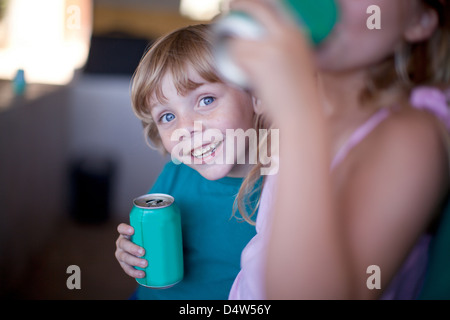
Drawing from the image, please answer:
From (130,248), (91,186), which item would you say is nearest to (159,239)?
(130,248)

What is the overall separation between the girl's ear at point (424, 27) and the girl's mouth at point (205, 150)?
0.30 m

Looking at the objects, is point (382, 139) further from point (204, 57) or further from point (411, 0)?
point (204, 57)

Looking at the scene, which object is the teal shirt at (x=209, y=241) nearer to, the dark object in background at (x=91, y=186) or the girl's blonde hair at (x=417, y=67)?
the girl's blonde hair at (x=417, y=67)

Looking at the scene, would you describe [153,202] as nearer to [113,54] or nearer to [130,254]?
[130,254]

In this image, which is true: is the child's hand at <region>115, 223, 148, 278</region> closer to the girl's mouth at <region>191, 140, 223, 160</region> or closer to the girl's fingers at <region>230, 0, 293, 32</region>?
the girl's mouth at <region>191, 140, 223, 160</region>

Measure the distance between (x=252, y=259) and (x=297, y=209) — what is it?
0.20 meters

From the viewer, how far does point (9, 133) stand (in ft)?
3.44

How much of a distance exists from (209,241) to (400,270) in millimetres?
319

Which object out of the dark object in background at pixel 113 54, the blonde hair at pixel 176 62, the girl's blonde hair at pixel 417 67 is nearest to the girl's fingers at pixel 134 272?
the blonde hair at pixel 176 62

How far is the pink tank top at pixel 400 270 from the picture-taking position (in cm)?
41

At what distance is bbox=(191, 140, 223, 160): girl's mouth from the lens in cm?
60

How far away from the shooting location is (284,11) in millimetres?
300

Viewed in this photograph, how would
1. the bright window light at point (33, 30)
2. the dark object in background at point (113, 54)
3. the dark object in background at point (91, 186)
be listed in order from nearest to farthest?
the bright window light at point (33, 30) → the dark object in background at point (91, 186) → the dark object in background at point (113, 54)

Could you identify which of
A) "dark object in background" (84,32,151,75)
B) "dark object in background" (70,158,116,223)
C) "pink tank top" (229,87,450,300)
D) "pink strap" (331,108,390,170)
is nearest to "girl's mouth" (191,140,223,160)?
"pink tank top" (229,87,450,300)
